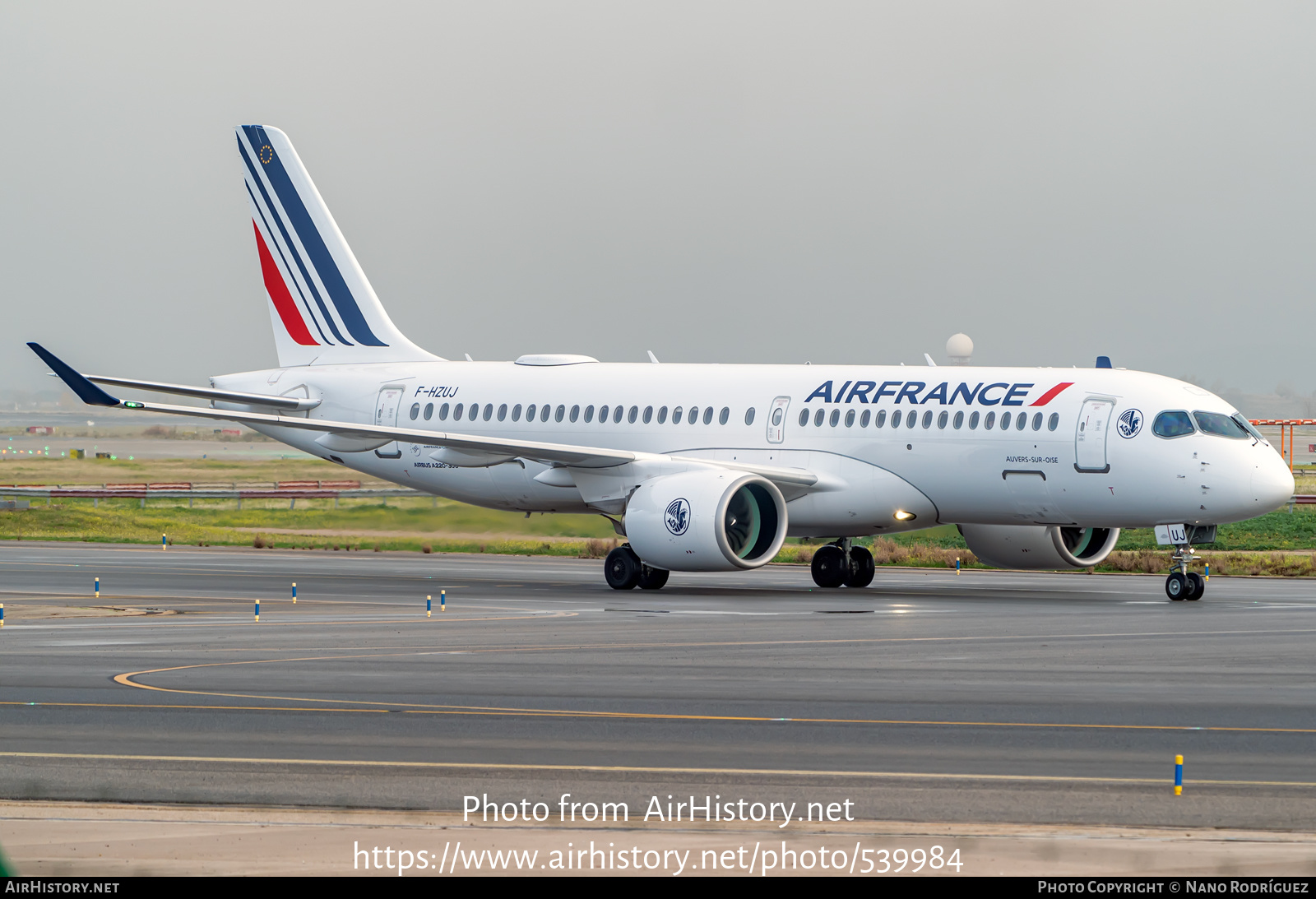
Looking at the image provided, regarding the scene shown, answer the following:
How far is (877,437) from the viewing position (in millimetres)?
33438

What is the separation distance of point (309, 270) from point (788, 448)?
49.8 feet

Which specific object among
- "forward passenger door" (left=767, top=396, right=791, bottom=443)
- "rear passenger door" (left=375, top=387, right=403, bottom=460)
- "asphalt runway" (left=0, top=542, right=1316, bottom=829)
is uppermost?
"rear passenger door" (left=375, top=387, right=403, bottom=460)

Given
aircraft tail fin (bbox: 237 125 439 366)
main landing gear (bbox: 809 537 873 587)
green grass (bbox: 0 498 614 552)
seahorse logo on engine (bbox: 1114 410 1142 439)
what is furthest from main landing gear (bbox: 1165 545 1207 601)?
aircraft tail fin (bbox: 237 125 439 366)

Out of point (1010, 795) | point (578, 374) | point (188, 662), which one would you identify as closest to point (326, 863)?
point (1010, 795)

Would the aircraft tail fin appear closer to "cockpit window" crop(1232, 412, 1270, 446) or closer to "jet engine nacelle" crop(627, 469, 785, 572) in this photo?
"jet engine nacelle" crop(627, 469, 785, 572)

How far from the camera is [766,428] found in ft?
115

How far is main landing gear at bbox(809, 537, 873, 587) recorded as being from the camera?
35625 millimetres

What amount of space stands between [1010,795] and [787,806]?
68.1 inches

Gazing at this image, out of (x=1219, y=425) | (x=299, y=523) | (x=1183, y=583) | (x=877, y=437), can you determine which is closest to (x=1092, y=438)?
(x=1219, y=425)

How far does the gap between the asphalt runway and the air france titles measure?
3.89m

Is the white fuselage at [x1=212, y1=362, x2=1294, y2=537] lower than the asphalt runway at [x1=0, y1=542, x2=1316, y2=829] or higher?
higher

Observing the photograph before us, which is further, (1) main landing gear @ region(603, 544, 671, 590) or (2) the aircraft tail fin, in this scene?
(2) the aircraft tail fin

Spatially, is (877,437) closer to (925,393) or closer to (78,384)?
(925,393)

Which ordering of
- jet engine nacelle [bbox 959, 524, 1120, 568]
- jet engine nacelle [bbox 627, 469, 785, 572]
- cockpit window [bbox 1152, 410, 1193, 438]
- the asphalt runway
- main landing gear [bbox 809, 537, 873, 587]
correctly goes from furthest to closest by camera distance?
main landing gear [bbox 809, 537, 873, 587] → jet engine nacelle [bbox 959, 524, 1120, 568] → jet engine nacelle [bbox 627, 469, 785, 572] → cockpit window [bbox 1152, 410, 1193, 438] → the asphalt runway
